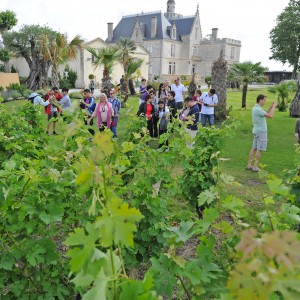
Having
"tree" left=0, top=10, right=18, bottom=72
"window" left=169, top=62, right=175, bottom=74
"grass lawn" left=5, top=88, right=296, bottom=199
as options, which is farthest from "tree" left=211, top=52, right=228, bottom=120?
"window" left=169, top=62, right=175, bottom=74

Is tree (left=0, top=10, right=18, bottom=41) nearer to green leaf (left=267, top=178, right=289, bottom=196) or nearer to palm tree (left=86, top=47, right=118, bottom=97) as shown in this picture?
palm tree (left=86, top=47, right=118, bottom=97)

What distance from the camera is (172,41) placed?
57.1m

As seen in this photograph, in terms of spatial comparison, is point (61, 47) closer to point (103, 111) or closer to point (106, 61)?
point (106, 61)

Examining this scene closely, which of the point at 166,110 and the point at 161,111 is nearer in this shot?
the point at 161,111

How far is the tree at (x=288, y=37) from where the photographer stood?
5394 centimetres

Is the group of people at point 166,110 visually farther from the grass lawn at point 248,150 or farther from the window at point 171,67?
the window at point 171,67

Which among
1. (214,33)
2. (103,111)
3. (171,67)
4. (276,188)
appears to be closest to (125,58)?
(103,111)

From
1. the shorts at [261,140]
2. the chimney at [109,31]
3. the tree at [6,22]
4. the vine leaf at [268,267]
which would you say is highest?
the chimney at [109,31]

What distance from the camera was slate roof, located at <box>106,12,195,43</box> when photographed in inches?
2207

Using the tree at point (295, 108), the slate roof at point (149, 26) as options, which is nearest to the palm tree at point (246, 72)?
the tree at point (295, 108)

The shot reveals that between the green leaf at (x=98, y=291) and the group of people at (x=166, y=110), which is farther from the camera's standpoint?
the group of people at (x=166, y=110)

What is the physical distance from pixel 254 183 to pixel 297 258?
6.65m

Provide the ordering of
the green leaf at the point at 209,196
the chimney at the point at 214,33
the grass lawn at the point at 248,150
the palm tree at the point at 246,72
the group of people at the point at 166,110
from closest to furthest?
the green leaf at the point at 209,196
the grass lawn at the point at 248,150
the group of people at the point at 166,110
the palm tree at the point at 246,72
the chimney at the point at 214,33

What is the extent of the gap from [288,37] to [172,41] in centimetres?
1937
